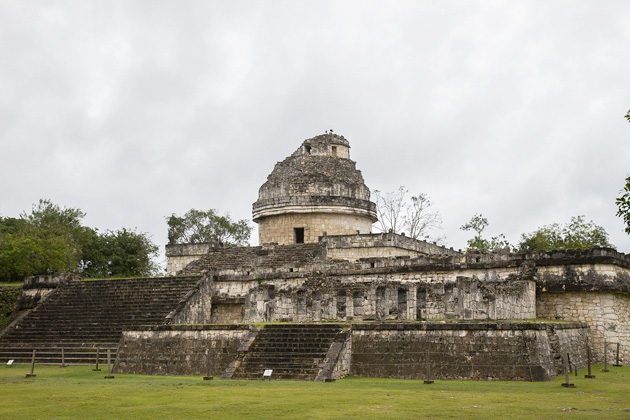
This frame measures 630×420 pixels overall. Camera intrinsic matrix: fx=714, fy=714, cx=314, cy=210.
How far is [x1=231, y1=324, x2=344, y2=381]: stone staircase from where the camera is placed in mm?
15383

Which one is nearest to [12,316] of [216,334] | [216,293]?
[216,293]

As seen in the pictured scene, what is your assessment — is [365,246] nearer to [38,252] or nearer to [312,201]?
[312,201]

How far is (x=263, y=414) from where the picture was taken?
32.4 ft

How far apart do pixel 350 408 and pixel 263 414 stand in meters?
1.36

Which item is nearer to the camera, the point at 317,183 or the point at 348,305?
the point at 348,305

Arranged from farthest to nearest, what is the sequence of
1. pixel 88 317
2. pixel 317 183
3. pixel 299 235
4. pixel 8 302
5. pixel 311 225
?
pixel 299 235 < pixel 317 183 < pixel 311 225 < pixel 8 302 < pixel 88 317

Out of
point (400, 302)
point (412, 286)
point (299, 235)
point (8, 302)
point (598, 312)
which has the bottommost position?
point (598, 312)

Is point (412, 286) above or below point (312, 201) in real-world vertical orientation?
below

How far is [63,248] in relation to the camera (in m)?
32.9

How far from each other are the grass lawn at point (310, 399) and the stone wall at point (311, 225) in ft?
54.0

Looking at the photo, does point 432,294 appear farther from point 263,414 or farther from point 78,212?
point 78,212

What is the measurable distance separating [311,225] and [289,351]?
15.8m

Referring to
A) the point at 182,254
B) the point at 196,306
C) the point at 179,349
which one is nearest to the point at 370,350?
the point at 179,349

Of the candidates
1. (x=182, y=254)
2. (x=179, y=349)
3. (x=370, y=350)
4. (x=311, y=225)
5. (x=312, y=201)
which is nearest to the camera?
(x=370, y=350)
